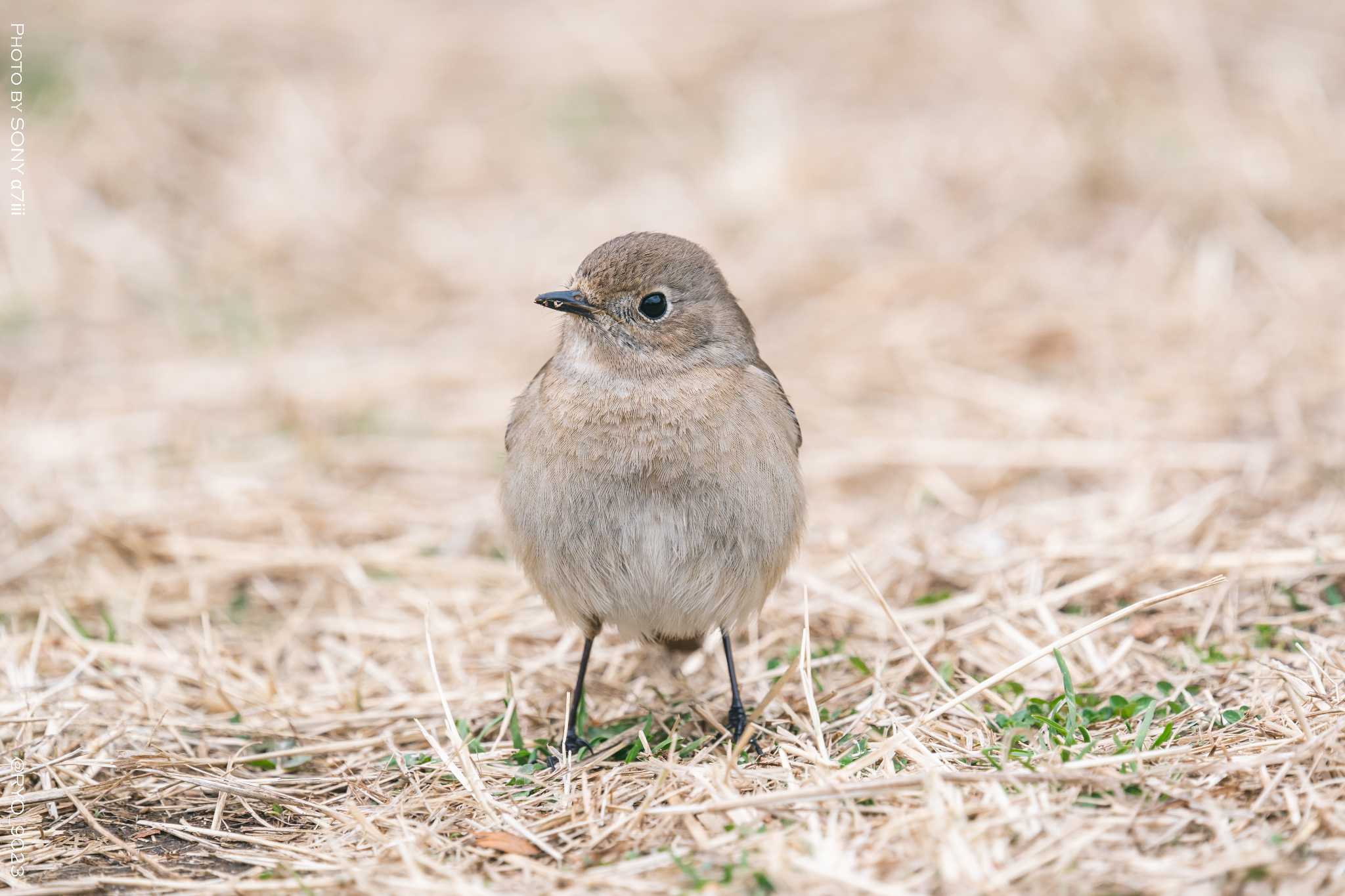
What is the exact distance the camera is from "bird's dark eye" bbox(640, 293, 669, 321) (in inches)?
169

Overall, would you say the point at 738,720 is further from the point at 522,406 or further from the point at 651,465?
the point at 522,406

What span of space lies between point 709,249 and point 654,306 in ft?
16.2

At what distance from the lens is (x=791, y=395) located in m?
7.55

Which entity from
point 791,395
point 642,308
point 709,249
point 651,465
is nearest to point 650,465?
point 651,465

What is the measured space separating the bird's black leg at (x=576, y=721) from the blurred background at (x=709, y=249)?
1119mm

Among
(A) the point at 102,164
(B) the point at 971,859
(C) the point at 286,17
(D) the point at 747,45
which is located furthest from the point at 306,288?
(B) the point at 971,859

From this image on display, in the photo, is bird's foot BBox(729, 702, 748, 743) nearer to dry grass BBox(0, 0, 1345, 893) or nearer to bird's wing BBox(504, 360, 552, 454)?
dry grass BBox(0, 0, 1345, 893)

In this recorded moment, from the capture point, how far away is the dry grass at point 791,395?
3361mm

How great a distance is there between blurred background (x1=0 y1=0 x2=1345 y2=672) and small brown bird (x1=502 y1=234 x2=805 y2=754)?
4.15 feet

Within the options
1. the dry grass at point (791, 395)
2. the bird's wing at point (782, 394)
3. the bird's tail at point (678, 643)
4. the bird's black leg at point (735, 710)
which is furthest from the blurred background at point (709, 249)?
the bird's black leg at point (735, 710)

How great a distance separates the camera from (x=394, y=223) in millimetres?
9672

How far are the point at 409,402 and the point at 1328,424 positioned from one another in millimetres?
4948

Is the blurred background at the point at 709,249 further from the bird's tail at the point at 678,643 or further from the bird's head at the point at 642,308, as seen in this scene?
the bird's head at the point at 642,308

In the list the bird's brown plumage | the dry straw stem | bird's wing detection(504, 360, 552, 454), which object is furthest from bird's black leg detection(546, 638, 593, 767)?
the dry straw stem
